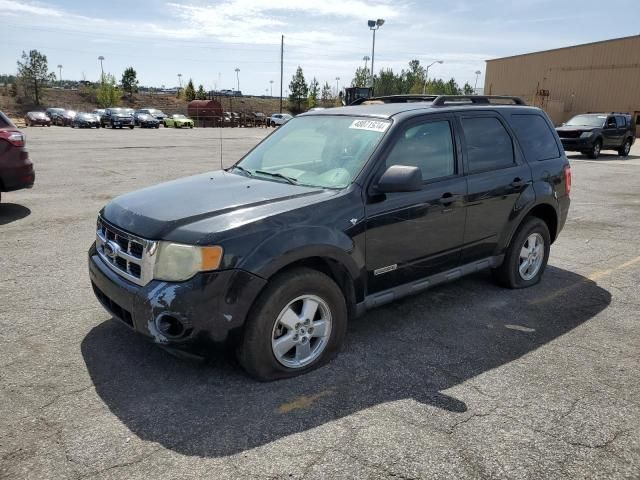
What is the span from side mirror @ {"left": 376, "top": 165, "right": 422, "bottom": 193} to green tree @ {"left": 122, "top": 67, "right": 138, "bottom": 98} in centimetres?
8946

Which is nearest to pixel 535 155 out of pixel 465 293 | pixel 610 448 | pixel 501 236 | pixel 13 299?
pixel 501 236

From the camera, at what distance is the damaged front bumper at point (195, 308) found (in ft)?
9.70

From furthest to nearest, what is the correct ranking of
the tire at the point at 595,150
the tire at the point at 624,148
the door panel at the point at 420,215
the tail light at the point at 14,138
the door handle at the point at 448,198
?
1. the tire at the point at 624,148
2. the tire at the point at 595,150
3. the tail light at the point at 14,138
4. the door handle at the point at 448,198
5. the door panel at the point at 420,215

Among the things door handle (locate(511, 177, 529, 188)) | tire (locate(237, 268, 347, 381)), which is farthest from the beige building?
tire (locate(237, 268, 347, 381))

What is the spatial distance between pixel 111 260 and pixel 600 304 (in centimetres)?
428

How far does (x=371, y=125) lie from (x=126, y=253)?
79.3 inches

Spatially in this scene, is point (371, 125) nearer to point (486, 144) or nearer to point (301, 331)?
point (486, 144)

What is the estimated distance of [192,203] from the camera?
3.41 metres

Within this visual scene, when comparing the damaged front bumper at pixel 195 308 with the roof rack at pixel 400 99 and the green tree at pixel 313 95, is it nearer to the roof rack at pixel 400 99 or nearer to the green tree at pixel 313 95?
the roof rack at pixel 400 99

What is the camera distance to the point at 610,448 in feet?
9.04

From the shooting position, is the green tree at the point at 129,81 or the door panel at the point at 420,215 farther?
the green tree at the point at 129,81

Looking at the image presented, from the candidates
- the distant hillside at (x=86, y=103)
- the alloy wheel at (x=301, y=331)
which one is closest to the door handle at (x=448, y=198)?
the alloy wheel at (x=301, y=331)

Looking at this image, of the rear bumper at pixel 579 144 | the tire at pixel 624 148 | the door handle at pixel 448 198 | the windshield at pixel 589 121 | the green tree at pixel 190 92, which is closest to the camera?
the door handle at pixel 448 198

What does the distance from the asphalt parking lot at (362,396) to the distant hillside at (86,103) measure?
63978 millimetres
